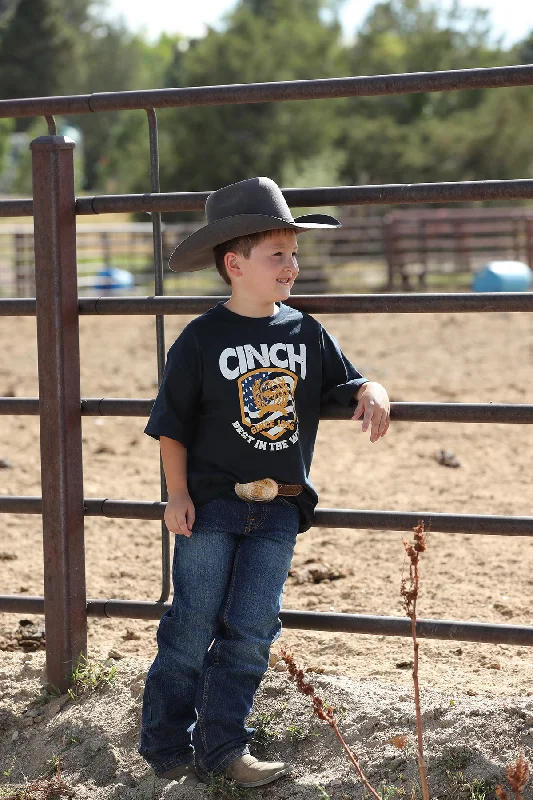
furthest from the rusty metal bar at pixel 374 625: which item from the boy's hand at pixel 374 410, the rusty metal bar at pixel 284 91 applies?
the rusty metal bar at pixel 284 91

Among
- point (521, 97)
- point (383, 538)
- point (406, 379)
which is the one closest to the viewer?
point (383, 538)

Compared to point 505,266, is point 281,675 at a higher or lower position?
lower

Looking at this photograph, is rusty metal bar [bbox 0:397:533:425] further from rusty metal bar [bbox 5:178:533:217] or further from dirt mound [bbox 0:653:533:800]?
dirt mound [bbox 0:653:533:800]

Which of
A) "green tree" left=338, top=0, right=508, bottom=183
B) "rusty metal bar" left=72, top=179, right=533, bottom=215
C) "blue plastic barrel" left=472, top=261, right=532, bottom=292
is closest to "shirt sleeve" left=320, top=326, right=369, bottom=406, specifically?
"rusty metal bar" left=72, top=179, right=533, bottom=215

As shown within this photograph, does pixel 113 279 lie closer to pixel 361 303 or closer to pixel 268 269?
pixel 361 303

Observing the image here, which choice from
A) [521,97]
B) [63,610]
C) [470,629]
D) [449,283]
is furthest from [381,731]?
[521,97]

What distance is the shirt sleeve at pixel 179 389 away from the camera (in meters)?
2.54

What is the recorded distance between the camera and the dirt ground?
3.31 metres

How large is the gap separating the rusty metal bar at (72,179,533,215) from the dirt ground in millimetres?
976

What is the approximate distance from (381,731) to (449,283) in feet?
60.2

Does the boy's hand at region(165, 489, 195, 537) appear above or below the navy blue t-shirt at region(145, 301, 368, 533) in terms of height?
below

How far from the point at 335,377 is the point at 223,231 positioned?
1.46 feet

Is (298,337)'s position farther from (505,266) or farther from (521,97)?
Result: (521,97)

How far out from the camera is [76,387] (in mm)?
2969
